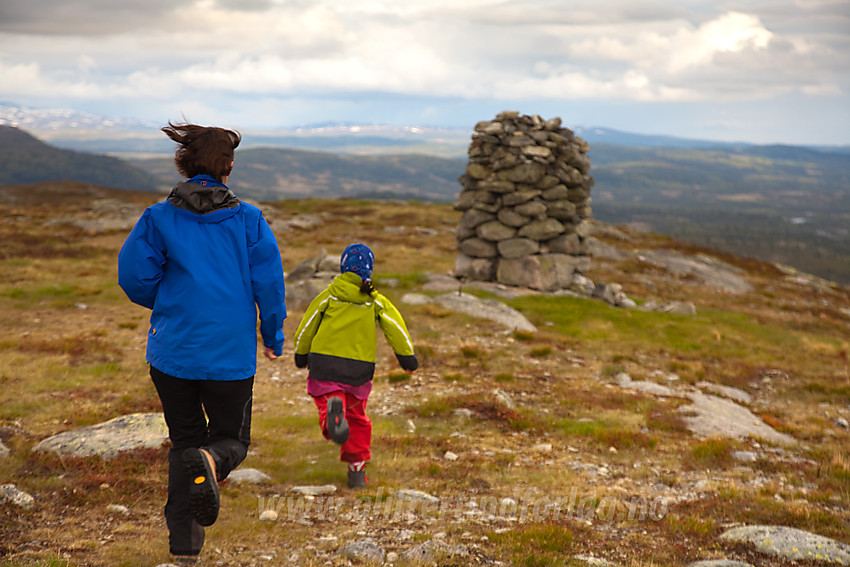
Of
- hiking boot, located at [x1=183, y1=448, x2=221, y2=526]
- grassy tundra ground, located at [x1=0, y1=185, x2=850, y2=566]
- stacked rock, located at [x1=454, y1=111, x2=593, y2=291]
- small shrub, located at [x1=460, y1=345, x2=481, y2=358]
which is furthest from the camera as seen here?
stacked rock, located at [x1=454, y1=111, x2=593, y2=291]

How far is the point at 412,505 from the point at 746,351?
1881cm

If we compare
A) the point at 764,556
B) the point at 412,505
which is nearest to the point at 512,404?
the point at 412,505

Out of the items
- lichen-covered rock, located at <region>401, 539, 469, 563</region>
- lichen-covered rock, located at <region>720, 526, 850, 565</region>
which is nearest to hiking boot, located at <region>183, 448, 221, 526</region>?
lichen-covered rock, located at <region>401, 539, 469, 563</region>

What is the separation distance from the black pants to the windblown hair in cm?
184

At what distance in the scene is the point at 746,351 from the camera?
70.1 ft

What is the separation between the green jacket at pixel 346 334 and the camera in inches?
300

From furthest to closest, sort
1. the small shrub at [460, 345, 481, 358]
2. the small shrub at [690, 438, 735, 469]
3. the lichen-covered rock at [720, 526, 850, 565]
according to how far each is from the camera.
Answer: the small shrub at [460, 345, 481, 358] → the small shrub at [690, 438, 735, 469] → the lichen-covered rock at [720, 526, 850, 565]

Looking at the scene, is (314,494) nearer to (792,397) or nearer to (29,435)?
(29,435)

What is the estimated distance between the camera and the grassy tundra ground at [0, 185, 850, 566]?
6102 mm

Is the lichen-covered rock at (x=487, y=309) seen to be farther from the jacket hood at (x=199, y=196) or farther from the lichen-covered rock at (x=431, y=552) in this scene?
the jacket hood at (x=199, y=196)

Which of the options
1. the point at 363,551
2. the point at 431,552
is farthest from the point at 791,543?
the point at 363,551

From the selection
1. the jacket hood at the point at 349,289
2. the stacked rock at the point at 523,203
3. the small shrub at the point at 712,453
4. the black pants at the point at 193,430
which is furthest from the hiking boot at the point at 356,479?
the stacked rock at the point at 523,203

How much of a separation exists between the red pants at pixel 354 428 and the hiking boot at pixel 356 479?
0.59 feet

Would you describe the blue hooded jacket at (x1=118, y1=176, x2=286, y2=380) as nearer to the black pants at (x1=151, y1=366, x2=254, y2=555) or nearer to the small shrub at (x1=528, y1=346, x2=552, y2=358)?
the black pants at (x1=151, y1=366, x2=254, y2=555)
